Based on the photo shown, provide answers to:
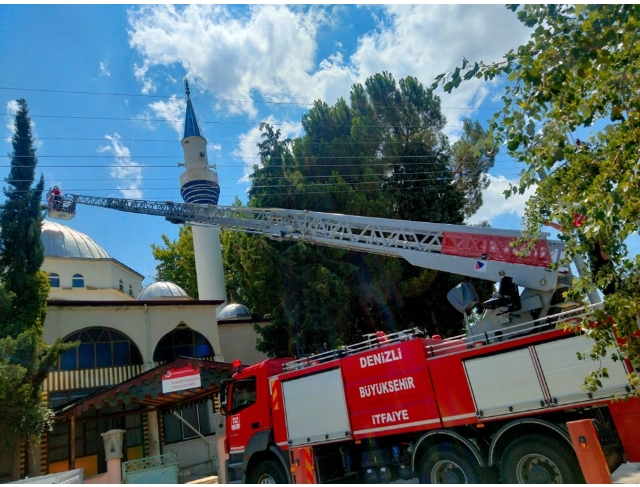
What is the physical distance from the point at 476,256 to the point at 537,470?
5122 millimetres

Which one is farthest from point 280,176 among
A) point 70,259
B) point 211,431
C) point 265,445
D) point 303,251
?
point 265,445

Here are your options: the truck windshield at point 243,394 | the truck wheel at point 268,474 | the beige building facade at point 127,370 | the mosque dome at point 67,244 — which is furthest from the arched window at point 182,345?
the truck wheel at point 268,474

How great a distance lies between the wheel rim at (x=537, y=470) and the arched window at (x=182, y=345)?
1985 centimetres

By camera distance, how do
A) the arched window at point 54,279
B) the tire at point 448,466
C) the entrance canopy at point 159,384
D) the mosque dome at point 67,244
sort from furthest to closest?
the mosque dome at point 67,244, the arched window at point 54,279, the entrance canopy at point 159,384, the tire at point 448,466

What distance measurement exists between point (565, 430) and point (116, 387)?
14612 mm

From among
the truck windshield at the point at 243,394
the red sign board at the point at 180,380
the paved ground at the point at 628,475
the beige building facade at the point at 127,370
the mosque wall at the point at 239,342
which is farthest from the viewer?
the mosque wall at the point at 239,342

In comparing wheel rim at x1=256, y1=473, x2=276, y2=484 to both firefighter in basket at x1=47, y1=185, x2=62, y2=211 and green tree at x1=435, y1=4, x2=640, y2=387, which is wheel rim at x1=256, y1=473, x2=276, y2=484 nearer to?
green tree at x1=435, y1=4, x2=640, y2=387

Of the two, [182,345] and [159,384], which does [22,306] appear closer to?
[159,384]

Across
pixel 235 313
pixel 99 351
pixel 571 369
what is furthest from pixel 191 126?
pixel 571 369

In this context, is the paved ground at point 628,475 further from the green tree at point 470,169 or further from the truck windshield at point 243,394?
the green tree at point 470,169

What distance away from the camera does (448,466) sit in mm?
7961

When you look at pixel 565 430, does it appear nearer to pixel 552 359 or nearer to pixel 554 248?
pixel 552 359

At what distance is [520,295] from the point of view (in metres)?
9.98

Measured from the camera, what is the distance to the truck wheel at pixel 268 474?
32.9 feet
